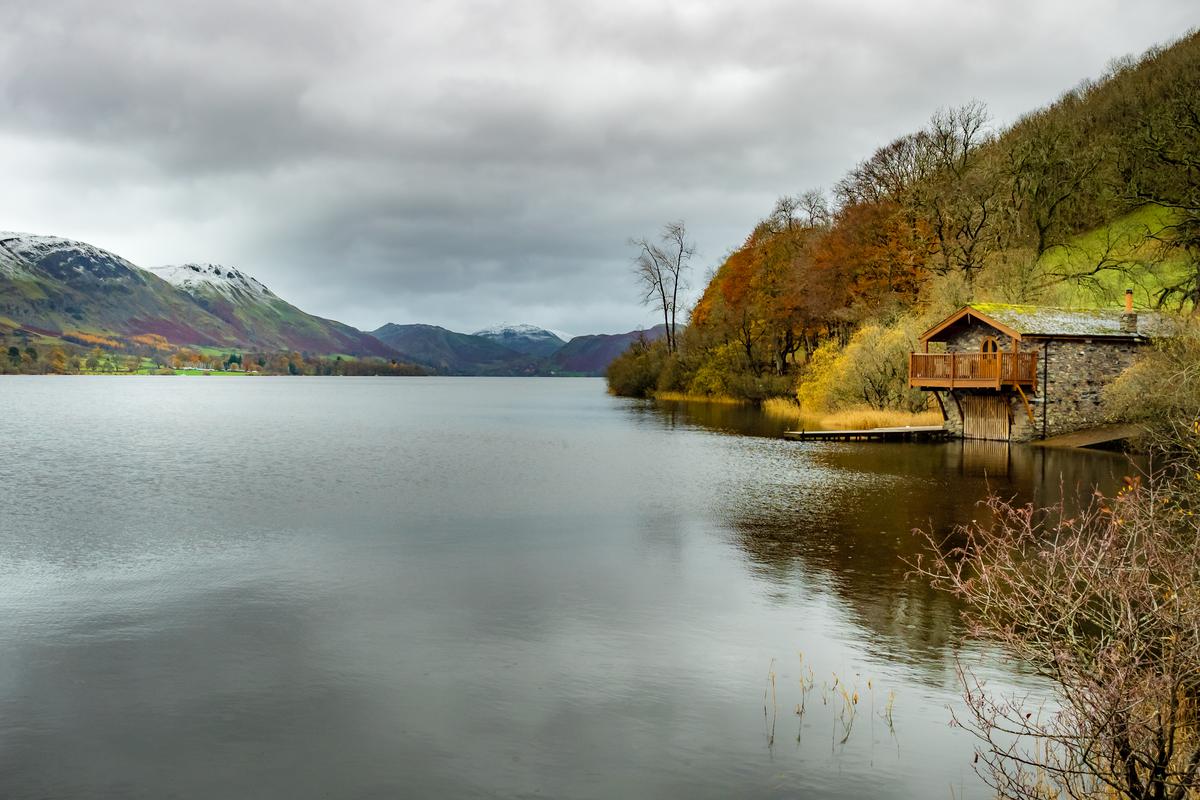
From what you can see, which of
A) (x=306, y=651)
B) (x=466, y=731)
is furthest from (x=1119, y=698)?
(x=306, y=651)

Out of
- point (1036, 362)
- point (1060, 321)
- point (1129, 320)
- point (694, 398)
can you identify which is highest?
point (1129, 320)

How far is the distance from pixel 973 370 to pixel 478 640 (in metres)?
34.2

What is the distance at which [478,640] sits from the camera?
1252 cm

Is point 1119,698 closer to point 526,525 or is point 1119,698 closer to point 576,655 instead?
point 576,655

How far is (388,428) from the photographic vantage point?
56.9m

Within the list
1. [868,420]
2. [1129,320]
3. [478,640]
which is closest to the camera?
[478,640]

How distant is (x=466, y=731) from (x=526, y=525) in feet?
41.2

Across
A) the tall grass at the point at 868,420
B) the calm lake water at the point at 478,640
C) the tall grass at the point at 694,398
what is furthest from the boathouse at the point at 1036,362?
the tall grass at the point at 694,398

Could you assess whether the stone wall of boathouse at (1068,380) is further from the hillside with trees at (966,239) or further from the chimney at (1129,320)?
the hillside with trees at (966,239)

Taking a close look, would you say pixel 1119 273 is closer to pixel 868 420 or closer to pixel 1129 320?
pixel 1129 320

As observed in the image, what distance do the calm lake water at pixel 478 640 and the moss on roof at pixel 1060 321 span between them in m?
12.0

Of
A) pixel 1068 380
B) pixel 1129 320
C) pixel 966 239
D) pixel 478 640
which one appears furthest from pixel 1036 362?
pixel 478 640

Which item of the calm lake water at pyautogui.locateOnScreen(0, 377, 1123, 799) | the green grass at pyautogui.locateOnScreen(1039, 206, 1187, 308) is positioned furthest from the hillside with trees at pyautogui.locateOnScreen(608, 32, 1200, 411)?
the calm lake water at pyautogui.locateOnScreen(0, 377, 1123, 799)

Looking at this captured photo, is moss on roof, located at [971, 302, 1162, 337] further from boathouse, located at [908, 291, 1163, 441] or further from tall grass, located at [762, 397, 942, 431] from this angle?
tall grass, located at [762, 397, 942, 431]
